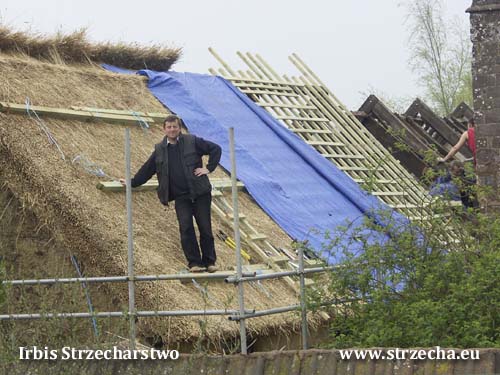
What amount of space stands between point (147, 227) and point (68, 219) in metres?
0.75

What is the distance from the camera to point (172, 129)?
34.1ft

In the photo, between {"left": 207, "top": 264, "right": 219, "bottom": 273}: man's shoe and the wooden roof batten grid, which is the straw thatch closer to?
{"left": 207, "top": 264, "right": 219, "bottom": 273}: man's shoe

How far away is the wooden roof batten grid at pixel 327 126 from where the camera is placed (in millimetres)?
15555

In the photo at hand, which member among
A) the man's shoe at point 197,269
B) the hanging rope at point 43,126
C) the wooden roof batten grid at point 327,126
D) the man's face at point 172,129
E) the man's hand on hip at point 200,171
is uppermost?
the wooden roof batten grid at point 327,126

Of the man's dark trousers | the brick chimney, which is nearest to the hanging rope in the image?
the man's dark trousers

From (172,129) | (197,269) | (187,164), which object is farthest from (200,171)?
(197,269)

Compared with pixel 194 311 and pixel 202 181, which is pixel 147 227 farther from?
pixel 194 311

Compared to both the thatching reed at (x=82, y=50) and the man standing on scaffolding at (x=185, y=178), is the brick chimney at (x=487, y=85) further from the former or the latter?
the man standing on scaffolding at (x=185, y=178)

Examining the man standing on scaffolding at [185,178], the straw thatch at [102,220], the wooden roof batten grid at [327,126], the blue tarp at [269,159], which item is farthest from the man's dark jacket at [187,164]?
the wooden roof batten grid at [327,126]

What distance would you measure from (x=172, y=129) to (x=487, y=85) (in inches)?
223

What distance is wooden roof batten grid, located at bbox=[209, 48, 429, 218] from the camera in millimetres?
15555

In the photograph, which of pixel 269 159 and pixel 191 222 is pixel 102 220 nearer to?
pixel 191 222

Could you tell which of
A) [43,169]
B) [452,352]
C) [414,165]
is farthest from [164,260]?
[414,165]

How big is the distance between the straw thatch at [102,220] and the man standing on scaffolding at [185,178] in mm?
373
